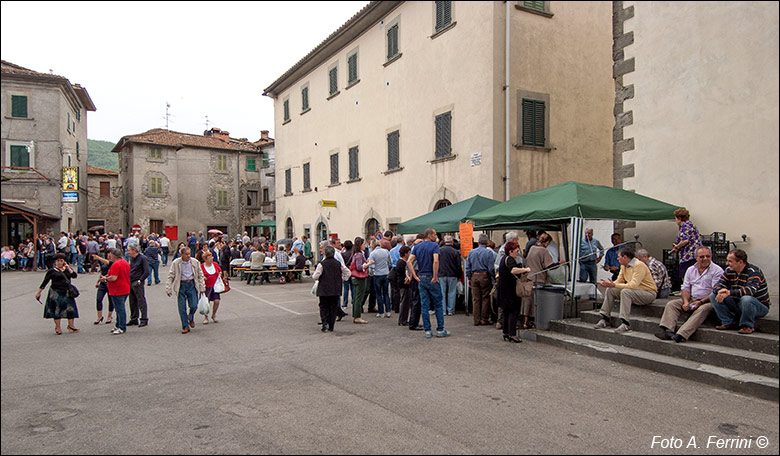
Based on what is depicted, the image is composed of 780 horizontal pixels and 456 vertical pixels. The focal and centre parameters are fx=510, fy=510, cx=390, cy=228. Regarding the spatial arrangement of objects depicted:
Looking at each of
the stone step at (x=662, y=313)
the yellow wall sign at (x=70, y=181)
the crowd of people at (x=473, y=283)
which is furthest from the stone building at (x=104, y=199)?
the stone step at (x=662, y=313)

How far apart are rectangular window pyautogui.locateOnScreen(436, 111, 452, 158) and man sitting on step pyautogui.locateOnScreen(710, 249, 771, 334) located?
10.3 m

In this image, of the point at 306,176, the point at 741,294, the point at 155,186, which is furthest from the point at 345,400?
the point at 155,186

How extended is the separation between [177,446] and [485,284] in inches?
269

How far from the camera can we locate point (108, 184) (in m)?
48.5

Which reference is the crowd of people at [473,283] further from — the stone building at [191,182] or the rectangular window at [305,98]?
the stone building at [191,182]

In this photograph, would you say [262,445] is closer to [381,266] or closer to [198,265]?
[198,265]

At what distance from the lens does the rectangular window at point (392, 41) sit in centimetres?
1848

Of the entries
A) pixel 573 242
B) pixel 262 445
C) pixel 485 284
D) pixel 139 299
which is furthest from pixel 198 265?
pixel 573 242

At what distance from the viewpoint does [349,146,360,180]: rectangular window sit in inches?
851

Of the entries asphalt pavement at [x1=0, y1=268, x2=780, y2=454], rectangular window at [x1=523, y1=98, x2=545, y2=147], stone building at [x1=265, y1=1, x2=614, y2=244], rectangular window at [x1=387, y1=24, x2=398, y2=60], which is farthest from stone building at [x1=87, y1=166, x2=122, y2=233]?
asphalt pavement at [x1=0, y1=268, x2=780, y2=454]

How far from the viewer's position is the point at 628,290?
7520mm

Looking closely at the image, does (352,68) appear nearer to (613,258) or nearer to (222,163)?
(613,258)

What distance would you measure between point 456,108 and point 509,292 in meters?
9.04

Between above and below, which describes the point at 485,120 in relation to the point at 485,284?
above
